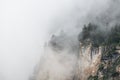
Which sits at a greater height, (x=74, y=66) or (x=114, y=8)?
(x=114, y=8)

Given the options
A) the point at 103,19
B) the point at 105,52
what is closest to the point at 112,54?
the point at 105,52

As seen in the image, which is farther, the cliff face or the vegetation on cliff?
the cliff face

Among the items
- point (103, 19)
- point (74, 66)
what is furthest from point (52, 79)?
point (103, 19)

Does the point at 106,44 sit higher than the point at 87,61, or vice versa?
the point at 106,44

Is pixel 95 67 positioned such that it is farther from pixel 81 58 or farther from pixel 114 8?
pixel 114 8

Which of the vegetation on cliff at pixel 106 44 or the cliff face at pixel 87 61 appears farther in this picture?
the cliff face at pixel 87 61

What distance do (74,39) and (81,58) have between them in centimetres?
796

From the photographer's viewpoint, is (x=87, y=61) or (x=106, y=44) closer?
(x=106, y=44)

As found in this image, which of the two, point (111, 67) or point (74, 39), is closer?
point (111, 67)

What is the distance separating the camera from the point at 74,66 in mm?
192375

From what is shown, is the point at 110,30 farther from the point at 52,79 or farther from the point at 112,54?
the point at 52,79

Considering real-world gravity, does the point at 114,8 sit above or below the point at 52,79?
above

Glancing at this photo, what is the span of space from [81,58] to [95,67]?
24.9 feet

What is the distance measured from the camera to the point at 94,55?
184875 mm
